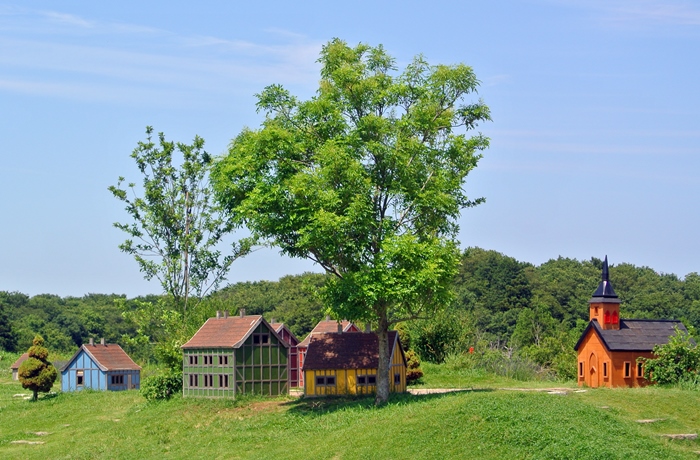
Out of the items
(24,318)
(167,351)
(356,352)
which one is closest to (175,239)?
(167,351)

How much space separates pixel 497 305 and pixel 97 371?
56.1 m

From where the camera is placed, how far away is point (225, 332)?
46.0m

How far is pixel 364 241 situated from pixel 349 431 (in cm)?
819

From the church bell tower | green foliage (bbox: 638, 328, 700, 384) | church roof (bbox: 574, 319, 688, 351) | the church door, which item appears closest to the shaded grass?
the church door

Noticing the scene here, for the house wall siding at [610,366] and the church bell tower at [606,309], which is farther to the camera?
the church bell tower at [606,309]

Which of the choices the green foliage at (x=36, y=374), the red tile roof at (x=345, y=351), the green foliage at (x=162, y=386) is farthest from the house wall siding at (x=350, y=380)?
the green foliage at (x=36, y=374)

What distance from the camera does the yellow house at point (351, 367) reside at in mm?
42469

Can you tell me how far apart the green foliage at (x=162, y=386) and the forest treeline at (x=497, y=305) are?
115 ft

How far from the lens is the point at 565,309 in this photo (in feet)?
323

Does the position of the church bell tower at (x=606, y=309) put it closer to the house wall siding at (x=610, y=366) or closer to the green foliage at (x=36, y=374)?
the house wall siding at (x=610, y=366)

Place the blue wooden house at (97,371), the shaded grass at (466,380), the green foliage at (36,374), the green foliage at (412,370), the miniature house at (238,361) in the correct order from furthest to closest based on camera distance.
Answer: the blue wooden house at (97,371), the green foliage at (36,374), the green foliage at (412,370), the shaded grass at (466,380), the miniature house at (238,361)

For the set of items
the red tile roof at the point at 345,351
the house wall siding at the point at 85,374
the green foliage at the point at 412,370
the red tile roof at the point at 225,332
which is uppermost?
the red tile roof at the point at 225,332

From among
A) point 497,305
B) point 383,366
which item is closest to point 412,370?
point 383,366

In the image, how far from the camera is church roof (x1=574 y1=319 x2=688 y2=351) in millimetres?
42656
